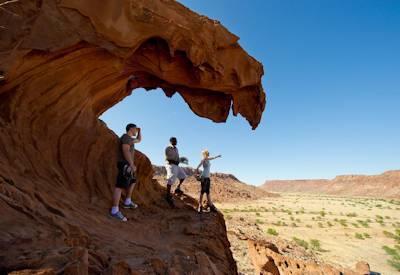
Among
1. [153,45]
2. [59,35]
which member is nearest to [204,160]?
[153,45]

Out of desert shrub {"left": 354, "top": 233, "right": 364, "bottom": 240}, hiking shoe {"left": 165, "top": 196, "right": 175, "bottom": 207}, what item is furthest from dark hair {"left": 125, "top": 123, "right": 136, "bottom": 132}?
desert shrub {"left": 354, "top": 233, "right": 364, "bottom": 240}

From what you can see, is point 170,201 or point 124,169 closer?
point 124,169

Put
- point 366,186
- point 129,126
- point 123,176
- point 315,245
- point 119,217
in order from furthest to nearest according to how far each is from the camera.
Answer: point 366,186 < point 315,245 < point 129,126 < point 123,176 < point 119,217

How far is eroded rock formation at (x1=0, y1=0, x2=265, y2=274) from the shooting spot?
10.4 feet

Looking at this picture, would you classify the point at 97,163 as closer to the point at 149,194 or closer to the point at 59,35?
the point at 149,194

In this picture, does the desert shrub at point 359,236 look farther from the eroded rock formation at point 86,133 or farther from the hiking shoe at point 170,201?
the hiking shoe at point 170,201

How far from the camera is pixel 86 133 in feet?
20.5

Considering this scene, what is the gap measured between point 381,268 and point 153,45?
1597cm

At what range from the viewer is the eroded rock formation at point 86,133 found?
10.4ft

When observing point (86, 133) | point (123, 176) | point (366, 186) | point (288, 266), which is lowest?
point (288, 266)

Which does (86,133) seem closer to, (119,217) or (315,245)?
(119,217)

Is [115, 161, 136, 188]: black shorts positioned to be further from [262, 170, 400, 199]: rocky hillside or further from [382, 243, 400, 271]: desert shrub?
[262, 170, 400, 199]: rocky hillside

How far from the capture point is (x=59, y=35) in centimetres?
498

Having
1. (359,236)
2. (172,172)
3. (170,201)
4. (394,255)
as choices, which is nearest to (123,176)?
(172,172)
